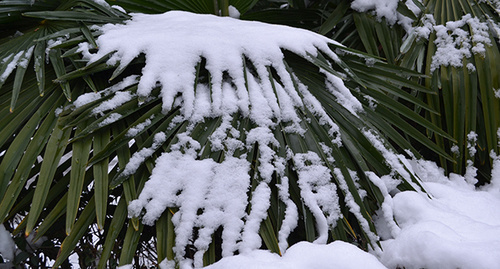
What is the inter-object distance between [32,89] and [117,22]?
36 centimetres

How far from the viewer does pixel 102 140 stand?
1.04m

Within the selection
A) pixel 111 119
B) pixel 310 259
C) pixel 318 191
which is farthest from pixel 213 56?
pixel 310 259

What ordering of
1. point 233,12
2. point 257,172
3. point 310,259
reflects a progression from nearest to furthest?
1. point 310,259
2. point 257,172
3. point 233,12

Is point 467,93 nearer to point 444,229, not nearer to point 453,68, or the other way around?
point 453,68

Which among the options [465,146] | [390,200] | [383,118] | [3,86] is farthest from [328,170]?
[3,86]

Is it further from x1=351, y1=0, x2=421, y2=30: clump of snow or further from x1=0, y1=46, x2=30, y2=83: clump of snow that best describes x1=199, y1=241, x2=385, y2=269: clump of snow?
x1=351, y1=0, x2=421, y2=30: clump of snow

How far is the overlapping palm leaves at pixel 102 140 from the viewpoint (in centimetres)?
94

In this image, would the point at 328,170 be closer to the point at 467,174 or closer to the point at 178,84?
the point at 178,84

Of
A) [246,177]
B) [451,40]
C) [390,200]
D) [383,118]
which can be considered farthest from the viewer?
[451,40]

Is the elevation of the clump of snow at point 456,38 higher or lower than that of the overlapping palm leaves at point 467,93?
higher

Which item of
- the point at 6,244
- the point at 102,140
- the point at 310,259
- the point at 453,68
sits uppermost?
the point at 453,68

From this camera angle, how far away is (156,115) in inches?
42.1

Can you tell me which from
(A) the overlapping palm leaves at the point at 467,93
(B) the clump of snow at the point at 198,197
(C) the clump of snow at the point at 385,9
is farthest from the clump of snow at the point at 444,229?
(C) the clump of snow at the point at 385,9

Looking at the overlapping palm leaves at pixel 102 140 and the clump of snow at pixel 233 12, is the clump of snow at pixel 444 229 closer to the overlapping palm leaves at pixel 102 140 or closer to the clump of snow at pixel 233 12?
the overlapping palm leaves at pixel 102 140
